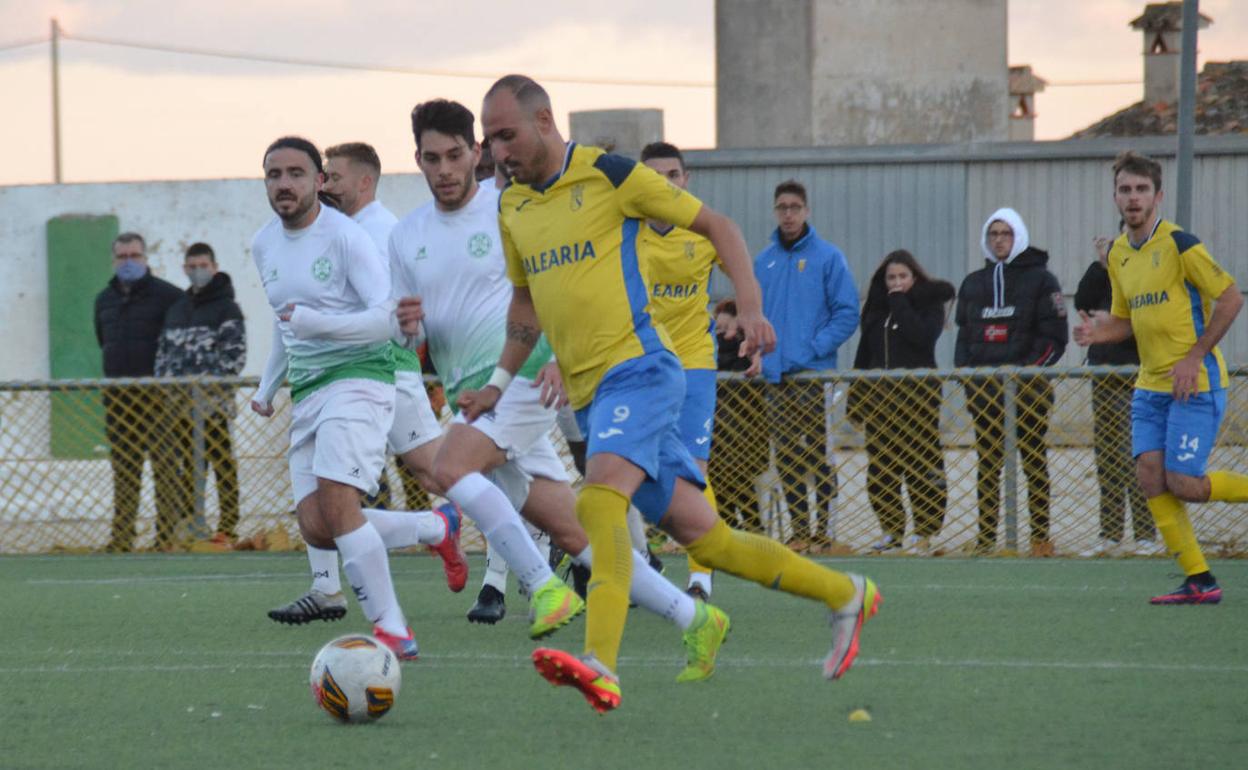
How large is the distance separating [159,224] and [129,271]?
30.6ft

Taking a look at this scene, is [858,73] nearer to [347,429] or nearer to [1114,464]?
[1114,464]

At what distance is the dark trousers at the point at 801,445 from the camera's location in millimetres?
11492

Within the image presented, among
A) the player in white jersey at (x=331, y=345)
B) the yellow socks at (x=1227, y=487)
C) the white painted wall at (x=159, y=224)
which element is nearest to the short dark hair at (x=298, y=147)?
the player in white jersey at (x=331, y=345)

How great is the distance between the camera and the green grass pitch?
5.26 meters

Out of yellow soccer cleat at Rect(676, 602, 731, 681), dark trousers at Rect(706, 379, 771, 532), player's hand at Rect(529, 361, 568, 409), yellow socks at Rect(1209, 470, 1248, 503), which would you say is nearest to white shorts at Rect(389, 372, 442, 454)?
player's hand at Rect(529, 361, 568, 409)

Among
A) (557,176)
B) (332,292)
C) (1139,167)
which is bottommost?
(332,292)

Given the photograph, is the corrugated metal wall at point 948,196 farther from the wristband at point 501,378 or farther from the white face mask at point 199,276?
the wristband at point 501,378

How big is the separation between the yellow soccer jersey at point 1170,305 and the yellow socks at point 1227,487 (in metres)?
0.42

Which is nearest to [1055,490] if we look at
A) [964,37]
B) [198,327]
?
[198,327]

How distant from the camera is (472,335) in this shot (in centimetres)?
775

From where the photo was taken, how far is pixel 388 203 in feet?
69.5

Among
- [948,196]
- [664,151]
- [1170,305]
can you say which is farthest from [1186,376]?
[948,196]

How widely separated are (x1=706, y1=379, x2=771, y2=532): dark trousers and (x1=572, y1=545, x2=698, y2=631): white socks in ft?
17.8

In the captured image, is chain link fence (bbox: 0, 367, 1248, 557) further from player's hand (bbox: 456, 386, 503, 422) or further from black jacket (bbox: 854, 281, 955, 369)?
player's hand (bbox: 456, 386, 503, 422)
